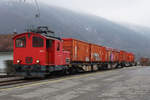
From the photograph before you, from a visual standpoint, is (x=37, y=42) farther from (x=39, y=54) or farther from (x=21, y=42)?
(x=21, y=42)

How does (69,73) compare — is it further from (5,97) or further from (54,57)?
(5,97)

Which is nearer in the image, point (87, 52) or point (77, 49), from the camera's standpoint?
point (77, 49)

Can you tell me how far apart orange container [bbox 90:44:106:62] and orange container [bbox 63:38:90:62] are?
1.28m

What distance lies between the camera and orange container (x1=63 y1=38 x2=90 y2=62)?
2059 centimetres

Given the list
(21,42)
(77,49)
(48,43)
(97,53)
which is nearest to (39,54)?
(48,43)

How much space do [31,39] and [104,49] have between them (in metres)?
17.2

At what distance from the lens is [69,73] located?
2078cm

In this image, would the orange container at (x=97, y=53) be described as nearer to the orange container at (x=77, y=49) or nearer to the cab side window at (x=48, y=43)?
the orange container at (x=77, y=49)

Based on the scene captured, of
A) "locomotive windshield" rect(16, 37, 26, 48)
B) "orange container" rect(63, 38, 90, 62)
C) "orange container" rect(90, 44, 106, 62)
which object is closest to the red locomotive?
"locomotive windshield" rect(16, 37, 26, 48)

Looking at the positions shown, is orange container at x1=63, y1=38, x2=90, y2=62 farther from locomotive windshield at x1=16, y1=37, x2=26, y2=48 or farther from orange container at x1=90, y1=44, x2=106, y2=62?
locomotive windshield at x1=16, y1=37, x2=26, y2=48

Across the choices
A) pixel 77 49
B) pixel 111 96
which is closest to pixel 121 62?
pixel 77 49

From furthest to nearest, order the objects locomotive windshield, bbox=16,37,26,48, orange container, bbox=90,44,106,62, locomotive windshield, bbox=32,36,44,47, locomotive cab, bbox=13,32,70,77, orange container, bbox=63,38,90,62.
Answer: orange container, bbox=90,44,106,62, orange container, bbox=63,38,90,62, locomotive windshield, bbox=16,37,26,48, locomotive windshield, bbox=32,36,44,47, locomotive cab, bbox=13,32,70,77

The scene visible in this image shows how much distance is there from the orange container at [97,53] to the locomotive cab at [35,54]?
389 inches

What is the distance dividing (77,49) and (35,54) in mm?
6980
